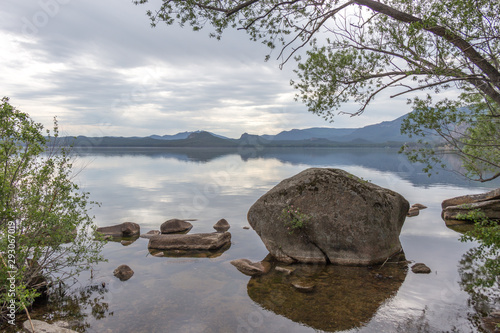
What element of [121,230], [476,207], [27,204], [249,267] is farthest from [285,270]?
[476,207]

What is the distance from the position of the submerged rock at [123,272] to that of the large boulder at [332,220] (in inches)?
259

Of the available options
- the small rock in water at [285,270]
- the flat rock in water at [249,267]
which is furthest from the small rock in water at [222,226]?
the small rock in water at [285,270]

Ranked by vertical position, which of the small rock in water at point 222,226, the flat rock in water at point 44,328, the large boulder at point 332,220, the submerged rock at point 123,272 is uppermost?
the large boulder at point 332,220

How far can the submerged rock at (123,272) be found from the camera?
12966mm

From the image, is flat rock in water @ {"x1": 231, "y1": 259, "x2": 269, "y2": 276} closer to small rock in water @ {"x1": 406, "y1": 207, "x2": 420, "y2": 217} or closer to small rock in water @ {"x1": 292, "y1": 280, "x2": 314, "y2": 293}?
small rock in water @ {"x1": 292, "y1": 280, "x2": 314, "y2": 293}

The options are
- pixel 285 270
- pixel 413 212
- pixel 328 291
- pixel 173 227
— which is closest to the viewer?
Answer: pixel 328 291

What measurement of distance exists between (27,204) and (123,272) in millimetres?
5148

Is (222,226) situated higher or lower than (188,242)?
lower

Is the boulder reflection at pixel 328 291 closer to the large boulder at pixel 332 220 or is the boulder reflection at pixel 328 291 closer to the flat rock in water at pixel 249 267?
the flat rock in water at pixel 249 267

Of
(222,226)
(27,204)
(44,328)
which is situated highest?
(27,204)

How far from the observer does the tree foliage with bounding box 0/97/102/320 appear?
8555mm

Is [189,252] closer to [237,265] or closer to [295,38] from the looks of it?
[237,265]

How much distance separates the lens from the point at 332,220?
14586mm

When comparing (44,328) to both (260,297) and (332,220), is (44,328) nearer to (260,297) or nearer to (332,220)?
(260,297)
